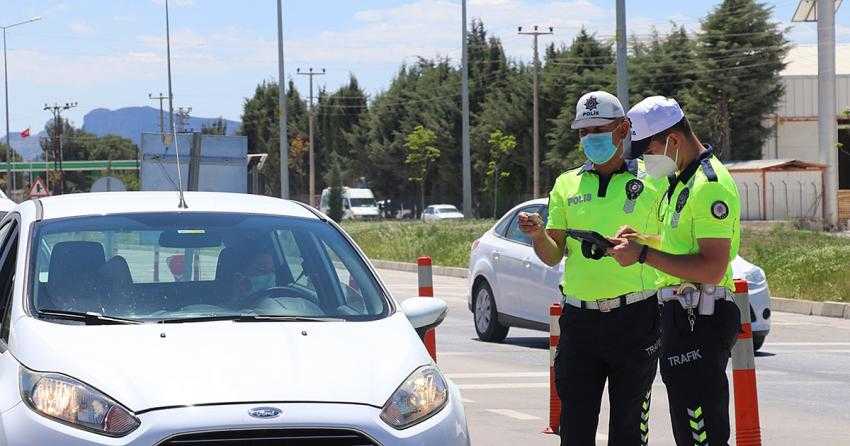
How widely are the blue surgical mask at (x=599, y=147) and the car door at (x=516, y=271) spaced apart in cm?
900

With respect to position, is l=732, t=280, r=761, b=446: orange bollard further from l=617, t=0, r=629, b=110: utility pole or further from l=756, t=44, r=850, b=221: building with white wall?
l=756, t=44, r=850, b=221: building with white wall

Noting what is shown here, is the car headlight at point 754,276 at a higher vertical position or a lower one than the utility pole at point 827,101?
lower

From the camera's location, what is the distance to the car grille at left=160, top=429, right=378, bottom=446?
5254 mm

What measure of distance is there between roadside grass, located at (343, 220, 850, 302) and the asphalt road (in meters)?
2.74

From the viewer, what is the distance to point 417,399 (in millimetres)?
5625

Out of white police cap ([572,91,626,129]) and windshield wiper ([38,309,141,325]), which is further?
white police cap ([572,91,626,129])

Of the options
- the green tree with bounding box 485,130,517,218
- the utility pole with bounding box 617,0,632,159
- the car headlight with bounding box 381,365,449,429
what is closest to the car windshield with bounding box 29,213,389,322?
the car headlight with bounding box 381,365,449,429

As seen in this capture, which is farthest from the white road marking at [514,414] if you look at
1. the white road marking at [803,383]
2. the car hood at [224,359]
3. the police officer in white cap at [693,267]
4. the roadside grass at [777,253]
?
the roadside grass at [777,253]

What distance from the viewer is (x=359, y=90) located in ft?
415

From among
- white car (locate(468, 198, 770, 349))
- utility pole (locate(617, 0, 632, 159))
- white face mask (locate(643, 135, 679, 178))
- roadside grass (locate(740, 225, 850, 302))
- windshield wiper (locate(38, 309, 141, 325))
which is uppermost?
utility pole (locate(617, 0, 632, 159))

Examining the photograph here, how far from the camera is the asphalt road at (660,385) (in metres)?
10.2

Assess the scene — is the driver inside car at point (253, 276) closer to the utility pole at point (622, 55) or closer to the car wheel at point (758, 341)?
the car wheel at point (758, 341)

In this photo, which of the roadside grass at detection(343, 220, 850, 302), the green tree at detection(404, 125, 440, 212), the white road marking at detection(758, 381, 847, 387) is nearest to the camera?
the white road marking at detection(758, 381, 847, 387)

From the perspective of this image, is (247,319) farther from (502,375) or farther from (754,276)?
(754,276)
